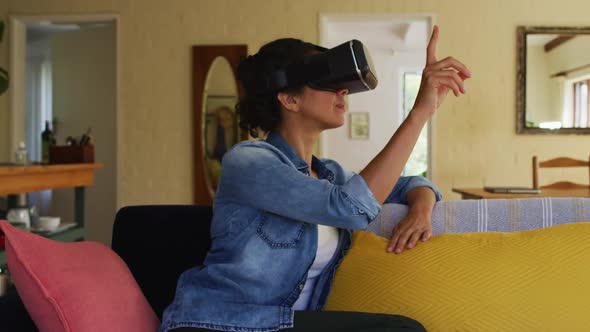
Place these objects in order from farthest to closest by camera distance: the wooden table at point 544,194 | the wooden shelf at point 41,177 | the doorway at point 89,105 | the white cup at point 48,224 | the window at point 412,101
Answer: the window at point 412,101
the doorway at point 89,105
the wooden table at point 544,194
the white cup at point 48,224
the wooden shelf at point 41,177

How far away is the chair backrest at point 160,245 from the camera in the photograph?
4.40ft

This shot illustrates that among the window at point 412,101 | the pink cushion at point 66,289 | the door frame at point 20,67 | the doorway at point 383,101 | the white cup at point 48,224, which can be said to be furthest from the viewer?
the window at point 412,101

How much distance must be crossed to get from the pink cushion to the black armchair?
306 mm

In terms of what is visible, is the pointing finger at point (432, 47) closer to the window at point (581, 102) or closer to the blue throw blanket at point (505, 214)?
the blue throw blanket at point (505, 214)

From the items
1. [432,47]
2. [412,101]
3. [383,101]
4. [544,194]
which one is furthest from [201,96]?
[412,101]

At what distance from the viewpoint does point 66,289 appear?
0.91m

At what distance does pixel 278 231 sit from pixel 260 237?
0.04 metres

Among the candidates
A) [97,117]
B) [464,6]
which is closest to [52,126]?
[97,117]

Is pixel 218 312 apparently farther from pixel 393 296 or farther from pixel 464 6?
pixel 464 6

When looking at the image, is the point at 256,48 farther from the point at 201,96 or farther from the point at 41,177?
the point at 41,177

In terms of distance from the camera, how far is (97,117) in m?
5.12

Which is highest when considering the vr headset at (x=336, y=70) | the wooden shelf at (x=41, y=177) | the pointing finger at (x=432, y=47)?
the pointing finger at (x=432, y=47)

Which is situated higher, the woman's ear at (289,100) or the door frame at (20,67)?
the door frame at (20,67)

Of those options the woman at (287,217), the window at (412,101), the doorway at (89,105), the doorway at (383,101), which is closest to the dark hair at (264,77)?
the woman at (287,217)
